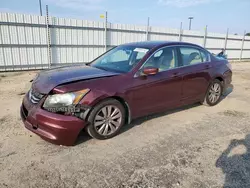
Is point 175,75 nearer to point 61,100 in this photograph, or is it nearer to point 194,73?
point 194,73

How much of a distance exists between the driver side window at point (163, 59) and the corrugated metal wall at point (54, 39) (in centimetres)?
704

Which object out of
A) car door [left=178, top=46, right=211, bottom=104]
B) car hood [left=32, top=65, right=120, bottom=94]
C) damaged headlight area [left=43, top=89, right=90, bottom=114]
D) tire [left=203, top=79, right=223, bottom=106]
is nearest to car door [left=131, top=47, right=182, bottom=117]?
car door [left=178, top=46, right=211, bottom=104]

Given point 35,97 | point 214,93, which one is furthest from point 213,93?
point 35,97

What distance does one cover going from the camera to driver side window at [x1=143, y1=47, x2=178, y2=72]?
3775 mm

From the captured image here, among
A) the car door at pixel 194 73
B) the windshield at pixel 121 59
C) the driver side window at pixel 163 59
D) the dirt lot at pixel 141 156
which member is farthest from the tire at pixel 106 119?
the car door at pixel 194 73

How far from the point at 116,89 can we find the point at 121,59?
112 centimetres

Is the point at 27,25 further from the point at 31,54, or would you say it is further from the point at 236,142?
the point at 236,142

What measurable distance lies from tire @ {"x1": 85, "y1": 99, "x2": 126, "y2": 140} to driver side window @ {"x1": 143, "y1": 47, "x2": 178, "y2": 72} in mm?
984

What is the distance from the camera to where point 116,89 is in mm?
3227

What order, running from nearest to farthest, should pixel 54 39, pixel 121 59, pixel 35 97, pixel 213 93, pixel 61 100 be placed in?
pixel 61 100, pixel 35 97, pixel 121 59, pixel 213 93, pixel 54 39

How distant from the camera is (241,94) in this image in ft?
21.3

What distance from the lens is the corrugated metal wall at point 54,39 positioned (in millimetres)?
8586

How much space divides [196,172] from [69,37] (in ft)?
29.6

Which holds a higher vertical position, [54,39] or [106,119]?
[54,39]
